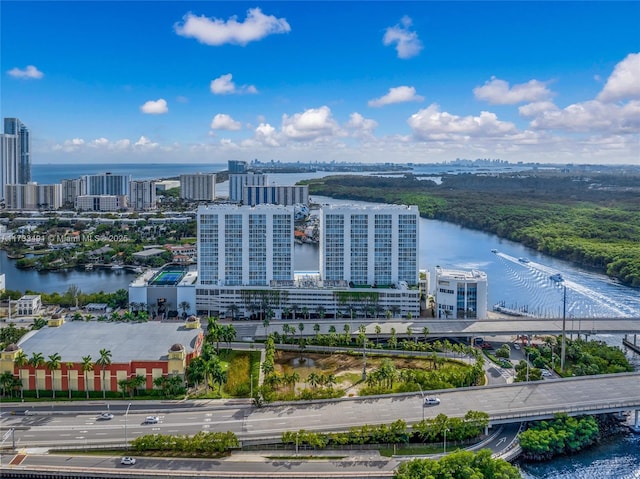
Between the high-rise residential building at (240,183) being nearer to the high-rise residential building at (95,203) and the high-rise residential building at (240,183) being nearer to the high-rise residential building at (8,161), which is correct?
the high-rise residential building at (95,203)

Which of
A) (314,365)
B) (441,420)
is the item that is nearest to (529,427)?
(441,420)

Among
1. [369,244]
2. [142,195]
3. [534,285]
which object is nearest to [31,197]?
[142,195]

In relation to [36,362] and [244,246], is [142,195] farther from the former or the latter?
[36,362]

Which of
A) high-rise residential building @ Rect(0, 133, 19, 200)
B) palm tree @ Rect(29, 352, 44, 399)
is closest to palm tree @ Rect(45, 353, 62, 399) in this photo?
palm tree @ Rect(29, 352, 44, 399)

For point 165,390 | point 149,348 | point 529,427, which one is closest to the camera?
point 529,427

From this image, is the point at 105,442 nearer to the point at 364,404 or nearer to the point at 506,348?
the point at 364,404

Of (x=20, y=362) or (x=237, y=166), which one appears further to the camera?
(x=237, y=166)

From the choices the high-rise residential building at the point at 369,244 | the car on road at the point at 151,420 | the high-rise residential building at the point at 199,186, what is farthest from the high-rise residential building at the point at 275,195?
the car on road at the point at 151,420
